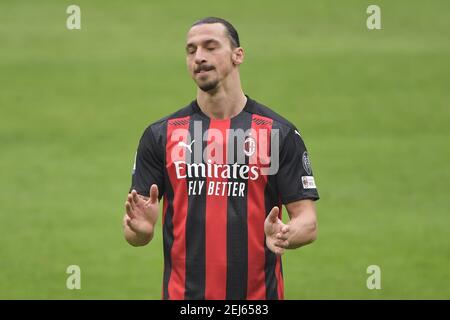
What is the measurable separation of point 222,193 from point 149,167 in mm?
463

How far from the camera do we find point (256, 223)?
6.38 m

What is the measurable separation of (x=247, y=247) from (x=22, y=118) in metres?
15.6

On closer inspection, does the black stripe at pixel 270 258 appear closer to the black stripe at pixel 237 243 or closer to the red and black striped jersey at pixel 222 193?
the red and black striped jersey at pixel 222 193

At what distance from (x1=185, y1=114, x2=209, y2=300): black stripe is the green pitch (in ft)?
20.1

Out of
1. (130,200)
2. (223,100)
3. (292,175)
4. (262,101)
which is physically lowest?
(130,200)

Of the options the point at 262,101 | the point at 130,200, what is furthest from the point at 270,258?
the point at 262,101

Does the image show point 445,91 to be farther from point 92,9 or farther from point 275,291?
point 275,291

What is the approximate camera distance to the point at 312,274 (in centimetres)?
1348

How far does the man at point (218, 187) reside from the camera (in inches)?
251

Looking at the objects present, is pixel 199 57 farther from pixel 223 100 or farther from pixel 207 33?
pixel 223 100

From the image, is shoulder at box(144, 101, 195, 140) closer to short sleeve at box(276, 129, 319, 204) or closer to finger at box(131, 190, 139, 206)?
finger at box(131, 190, 139, 206)

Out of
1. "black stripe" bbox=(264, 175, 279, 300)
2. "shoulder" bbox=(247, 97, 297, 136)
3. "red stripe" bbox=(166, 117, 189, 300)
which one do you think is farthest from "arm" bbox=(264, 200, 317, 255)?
"red stripe" bbox=(166, 117, 189, 300)

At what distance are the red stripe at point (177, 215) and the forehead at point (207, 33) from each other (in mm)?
545

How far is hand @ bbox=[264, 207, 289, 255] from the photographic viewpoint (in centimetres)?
605
